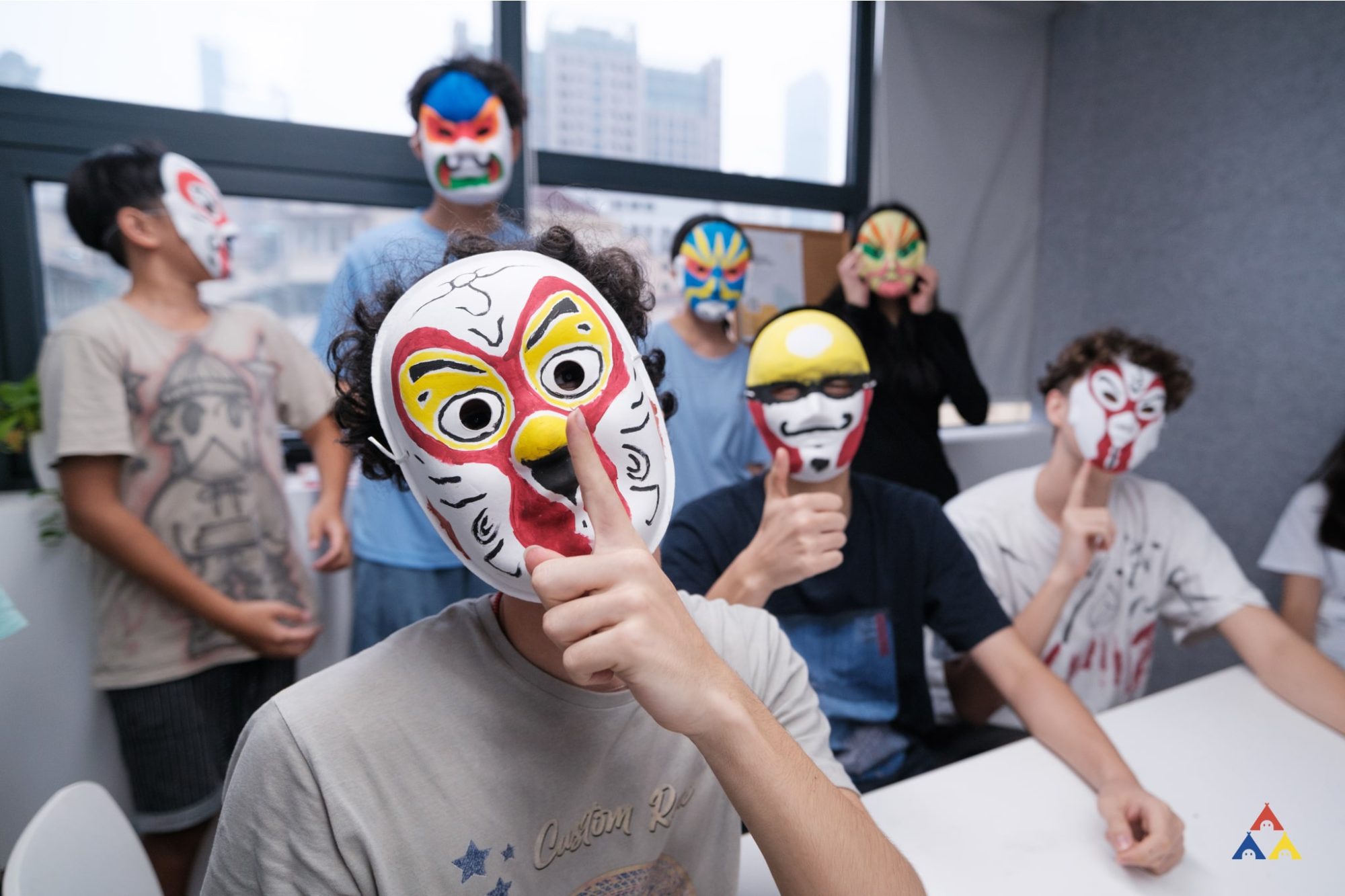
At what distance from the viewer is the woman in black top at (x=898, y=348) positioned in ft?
6.88

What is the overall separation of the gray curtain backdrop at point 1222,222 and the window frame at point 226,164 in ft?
5.76

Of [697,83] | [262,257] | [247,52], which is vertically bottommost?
[262,257]

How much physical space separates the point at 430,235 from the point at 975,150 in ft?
8.17

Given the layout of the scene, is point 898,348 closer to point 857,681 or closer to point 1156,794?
point 857,681

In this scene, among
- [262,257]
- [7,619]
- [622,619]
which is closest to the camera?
[622,619]

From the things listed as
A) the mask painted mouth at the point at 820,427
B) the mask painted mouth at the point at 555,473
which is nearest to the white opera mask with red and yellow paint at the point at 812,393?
the mask painted mouth at the point at 820,427

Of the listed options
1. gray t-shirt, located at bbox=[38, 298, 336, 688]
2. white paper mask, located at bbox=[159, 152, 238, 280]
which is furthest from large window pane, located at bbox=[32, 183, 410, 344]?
gray t-shirt, located at bbox=[38, 298, 336, 688]

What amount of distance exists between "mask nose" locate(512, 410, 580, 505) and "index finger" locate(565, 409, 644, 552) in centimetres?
8

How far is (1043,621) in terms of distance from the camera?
4.67 ft

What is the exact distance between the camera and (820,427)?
4.16 feet

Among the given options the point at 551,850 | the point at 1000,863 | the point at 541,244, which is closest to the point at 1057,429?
the point at 1000,863

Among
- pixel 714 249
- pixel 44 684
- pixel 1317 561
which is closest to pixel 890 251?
pixel 714 249

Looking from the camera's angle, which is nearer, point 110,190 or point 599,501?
point 599,501

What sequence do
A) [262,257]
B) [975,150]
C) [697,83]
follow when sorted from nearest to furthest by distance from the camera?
[262,257]
[697,83]
[975,150]
